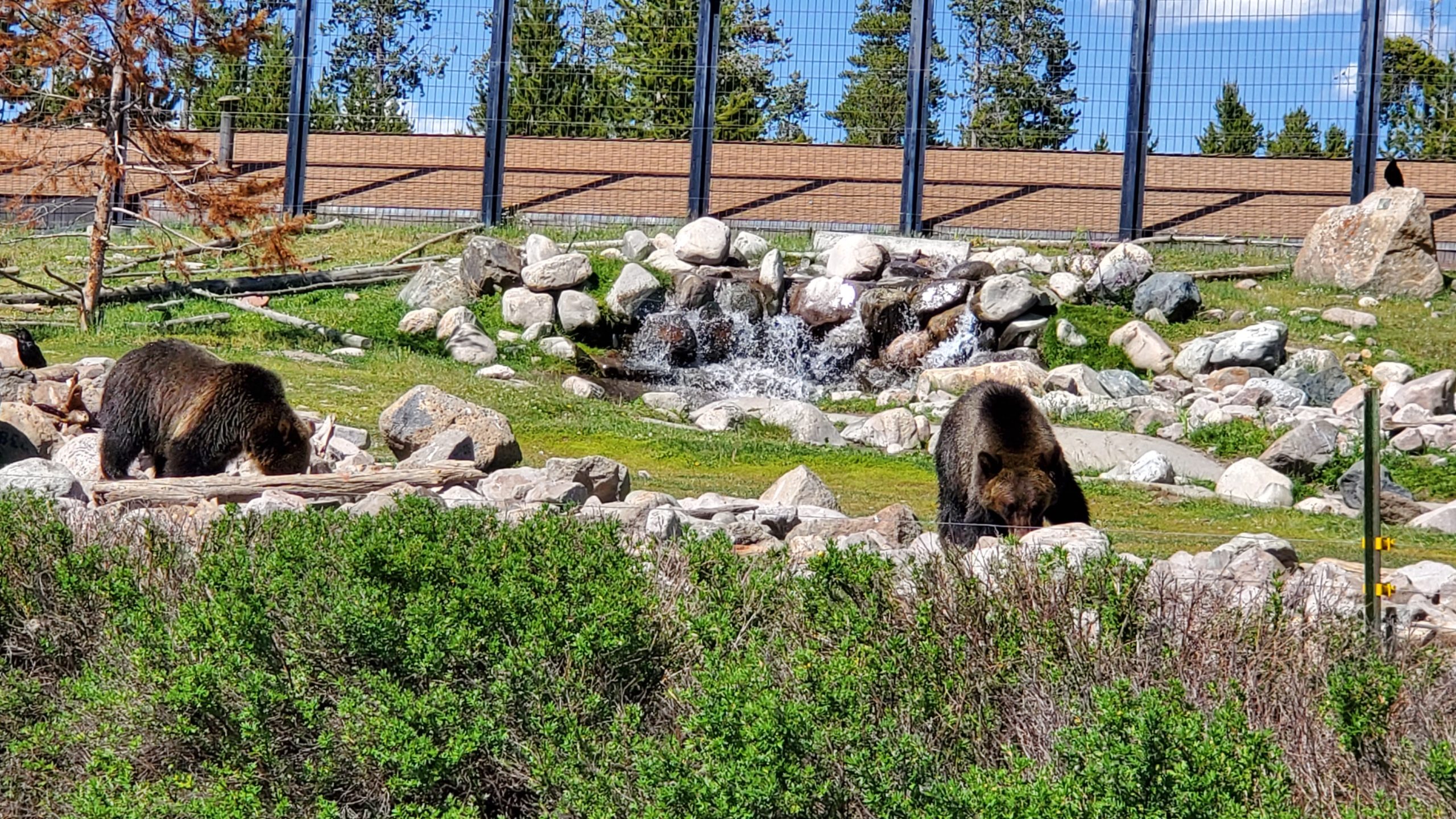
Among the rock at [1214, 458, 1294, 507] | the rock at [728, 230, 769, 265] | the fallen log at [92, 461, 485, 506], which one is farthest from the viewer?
the rock at [728, 230, 769, 265]

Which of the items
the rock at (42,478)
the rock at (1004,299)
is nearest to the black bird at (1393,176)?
the rock at (1004,299)

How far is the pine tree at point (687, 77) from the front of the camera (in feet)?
78.8

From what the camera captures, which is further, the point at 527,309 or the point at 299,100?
the point at 299,100

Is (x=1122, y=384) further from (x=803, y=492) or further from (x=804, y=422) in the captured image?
(x=803, y=492)

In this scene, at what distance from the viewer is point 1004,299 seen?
1767 cm

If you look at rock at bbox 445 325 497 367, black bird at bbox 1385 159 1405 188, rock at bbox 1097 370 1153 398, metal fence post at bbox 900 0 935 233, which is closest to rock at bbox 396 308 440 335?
rock at bbox 445 325 497 367

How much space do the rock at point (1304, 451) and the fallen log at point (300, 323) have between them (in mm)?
9988

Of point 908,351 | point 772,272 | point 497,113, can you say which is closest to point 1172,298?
point 908,351

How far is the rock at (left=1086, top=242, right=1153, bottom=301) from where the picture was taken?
1897cm

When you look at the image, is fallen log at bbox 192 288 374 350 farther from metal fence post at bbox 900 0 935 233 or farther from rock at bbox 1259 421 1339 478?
rock at bbox 1259 421 1339 478

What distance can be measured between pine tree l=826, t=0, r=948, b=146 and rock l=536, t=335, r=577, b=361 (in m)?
8.09

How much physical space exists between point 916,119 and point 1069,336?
640 centimetres

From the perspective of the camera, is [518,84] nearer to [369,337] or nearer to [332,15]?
[332,15]

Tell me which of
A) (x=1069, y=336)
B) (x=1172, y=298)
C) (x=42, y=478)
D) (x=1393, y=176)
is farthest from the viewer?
(x=1393, y=176)
